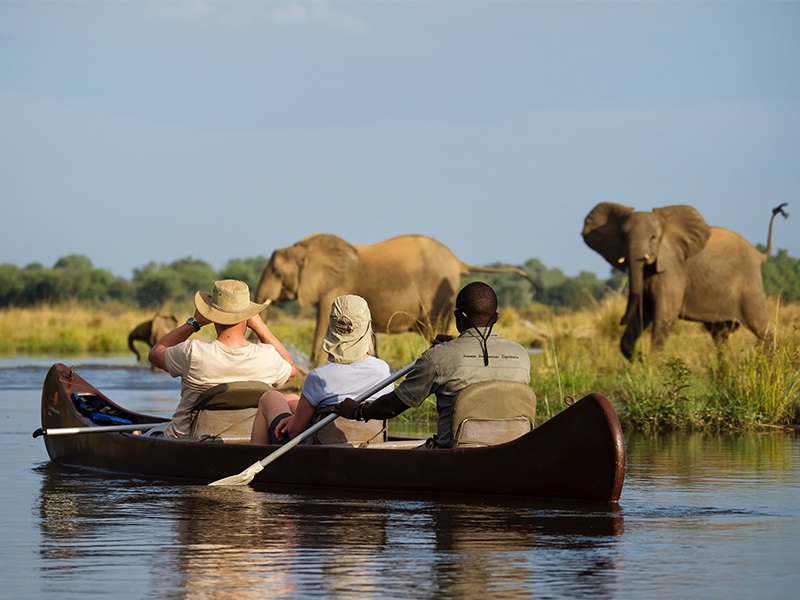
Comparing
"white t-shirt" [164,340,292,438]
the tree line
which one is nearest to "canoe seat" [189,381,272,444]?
"white t-shirt" [164,340,292,438]

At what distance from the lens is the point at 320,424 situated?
31.8ft

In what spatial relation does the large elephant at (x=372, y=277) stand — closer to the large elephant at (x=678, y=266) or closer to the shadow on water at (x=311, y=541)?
the large elephant at (x=678, y=266)

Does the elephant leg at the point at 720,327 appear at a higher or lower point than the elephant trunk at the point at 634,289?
lower

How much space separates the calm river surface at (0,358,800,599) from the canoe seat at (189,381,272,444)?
0.50 metres

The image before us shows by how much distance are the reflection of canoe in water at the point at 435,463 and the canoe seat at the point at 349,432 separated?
0.15 m

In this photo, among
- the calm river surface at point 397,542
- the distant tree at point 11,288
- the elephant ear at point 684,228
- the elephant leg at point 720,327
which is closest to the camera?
the calm river surface at point 397,542

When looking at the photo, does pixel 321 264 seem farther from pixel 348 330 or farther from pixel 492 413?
pixel 492 413

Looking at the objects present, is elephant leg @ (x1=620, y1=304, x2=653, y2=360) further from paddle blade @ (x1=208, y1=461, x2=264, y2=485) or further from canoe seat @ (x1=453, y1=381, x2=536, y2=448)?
canoe seat @ (x1=453, y1=381, x2=536, y2=448)

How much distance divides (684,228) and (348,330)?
562 inches

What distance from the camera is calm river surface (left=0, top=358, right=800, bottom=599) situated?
669 cm

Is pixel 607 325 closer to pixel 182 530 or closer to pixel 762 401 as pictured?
pixel 762 401

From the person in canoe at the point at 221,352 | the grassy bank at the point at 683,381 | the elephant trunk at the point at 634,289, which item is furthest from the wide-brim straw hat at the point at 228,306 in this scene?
the elephant trunk at the point at 634,289

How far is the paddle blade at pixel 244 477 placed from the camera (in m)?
10.0

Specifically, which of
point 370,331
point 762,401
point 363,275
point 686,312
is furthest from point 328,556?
point 363,275
